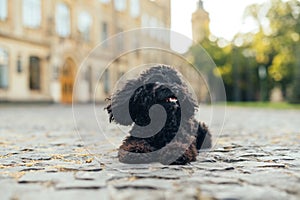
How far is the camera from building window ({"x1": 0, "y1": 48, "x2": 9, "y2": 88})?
2103 cm

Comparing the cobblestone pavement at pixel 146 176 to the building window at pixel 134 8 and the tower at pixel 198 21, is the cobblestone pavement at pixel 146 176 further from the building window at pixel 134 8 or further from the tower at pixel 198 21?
the building window at pixel 134 8

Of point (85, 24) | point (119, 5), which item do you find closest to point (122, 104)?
point (85, 24)

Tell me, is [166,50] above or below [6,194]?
above

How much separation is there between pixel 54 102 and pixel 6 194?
23.1 metres

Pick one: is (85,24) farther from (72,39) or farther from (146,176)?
(146,176)

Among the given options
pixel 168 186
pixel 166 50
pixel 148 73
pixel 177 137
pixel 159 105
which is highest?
pixel 166 50

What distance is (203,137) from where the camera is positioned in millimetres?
4668

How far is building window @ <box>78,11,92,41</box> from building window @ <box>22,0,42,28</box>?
4227mm

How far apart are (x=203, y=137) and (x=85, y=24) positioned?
1012 inches

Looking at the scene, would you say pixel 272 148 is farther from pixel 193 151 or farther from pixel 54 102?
pixel 54 102

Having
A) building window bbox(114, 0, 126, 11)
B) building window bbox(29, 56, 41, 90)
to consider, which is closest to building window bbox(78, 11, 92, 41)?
building window bbox(114, 0, 126, 11)

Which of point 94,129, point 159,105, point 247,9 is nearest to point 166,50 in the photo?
point 159,105

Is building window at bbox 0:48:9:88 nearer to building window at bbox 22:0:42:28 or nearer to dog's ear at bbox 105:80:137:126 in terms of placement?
building window at bbox 22:0:42:28

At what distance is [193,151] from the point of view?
3.76m
